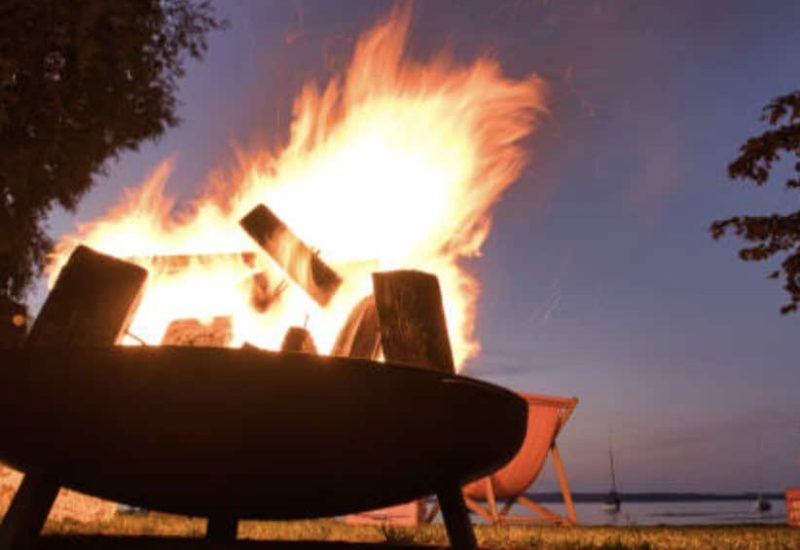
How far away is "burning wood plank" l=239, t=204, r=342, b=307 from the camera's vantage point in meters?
3.35

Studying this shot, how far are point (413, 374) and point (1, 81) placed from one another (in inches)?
323

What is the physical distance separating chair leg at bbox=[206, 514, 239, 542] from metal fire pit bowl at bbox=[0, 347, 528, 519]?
1.78 ft

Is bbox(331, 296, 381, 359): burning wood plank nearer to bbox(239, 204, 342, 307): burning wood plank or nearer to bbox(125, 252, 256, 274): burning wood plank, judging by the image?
bbox(239, 204, 342, 307): burning wood plank

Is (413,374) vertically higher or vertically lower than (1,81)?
lower

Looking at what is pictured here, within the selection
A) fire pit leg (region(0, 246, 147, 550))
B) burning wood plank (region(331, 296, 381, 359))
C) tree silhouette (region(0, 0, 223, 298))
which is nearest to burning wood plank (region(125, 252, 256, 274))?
burning wood plank (region(331, 296, 381, 359))

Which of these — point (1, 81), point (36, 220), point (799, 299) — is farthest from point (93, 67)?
point (799, 299)

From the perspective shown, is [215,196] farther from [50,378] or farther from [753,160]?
[753,160]

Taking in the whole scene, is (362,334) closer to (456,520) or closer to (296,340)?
(296,340)

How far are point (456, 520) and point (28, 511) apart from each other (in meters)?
0.96

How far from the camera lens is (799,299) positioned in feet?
38.5

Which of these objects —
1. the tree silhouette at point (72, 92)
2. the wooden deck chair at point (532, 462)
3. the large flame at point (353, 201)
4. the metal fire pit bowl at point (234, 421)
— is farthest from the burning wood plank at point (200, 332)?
the tree silhouette at point (72, 92)

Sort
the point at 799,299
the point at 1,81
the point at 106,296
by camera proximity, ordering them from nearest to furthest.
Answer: the point at 106,296 < the point at 1,81 < the point at 799,299

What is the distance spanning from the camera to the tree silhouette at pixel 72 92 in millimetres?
8820

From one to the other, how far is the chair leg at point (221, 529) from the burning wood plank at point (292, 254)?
1.19 meters
